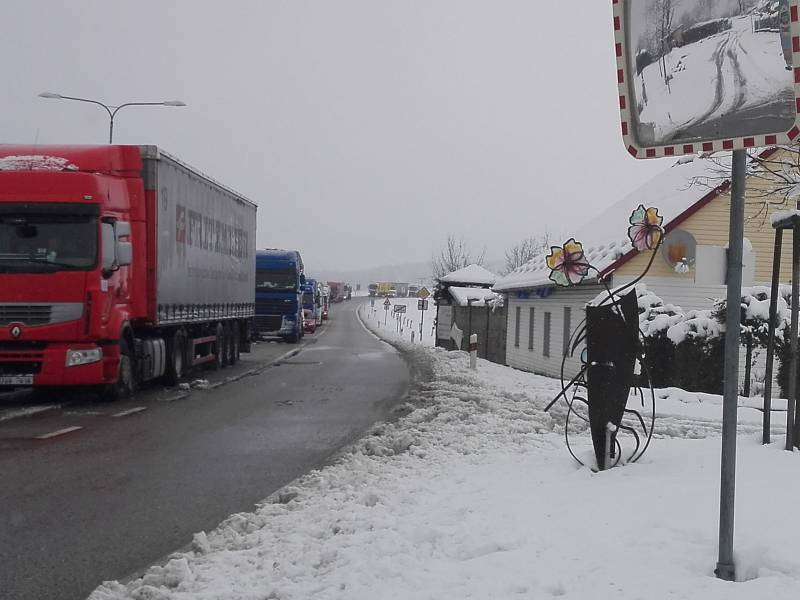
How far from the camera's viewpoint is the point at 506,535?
4.79m

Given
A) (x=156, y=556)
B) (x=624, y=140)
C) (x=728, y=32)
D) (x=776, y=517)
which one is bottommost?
(x=156, y=556)

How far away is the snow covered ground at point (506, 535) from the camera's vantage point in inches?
154

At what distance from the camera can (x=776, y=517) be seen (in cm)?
436

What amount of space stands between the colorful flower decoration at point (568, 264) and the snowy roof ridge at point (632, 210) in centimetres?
940

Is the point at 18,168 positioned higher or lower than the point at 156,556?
higher

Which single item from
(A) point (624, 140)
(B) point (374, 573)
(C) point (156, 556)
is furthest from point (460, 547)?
(A) point (624, 140)

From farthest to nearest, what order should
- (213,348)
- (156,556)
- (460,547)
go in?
1. (213,348)
2. (156,556)
3. (460,547)

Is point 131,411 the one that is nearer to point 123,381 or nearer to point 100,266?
point 123,381

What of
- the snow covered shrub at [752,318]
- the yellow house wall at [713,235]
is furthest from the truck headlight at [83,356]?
the yellow house wall at [713,235]

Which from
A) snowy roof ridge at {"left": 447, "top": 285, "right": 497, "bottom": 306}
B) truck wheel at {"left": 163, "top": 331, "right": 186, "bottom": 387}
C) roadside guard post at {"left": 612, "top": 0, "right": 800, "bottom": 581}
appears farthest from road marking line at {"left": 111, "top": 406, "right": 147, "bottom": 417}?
snowy roof ridge at {"left": 447, "top": 285, "right": 497, "bottom": 306}

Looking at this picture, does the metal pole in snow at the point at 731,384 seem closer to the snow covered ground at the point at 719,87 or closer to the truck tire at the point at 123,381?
the snow covered ground at the point at 719,87

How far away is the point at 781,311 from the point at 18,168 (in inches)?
521

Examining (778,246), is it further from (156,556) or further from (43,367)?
(43,367)

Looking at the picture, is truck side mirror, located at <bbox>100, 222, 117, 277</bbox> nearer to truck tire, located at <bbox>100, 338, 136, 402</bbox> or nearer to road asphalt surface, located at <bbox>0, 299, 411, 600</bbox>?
truck tire, located at <bbox>100, 338, 136, 402</bbox>
